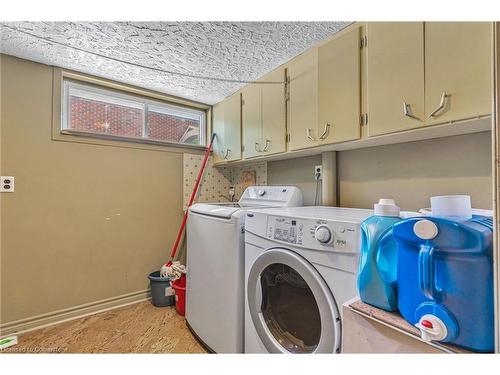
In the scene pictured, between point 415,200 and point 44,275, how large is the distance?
2787 millimetres

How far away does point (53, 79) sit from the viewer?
193 centimetres

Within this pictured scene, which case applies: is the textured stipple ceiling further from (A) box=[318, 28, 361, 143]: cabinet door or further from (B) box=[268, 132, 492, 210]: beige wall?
(B) box=[268, 132, 492, 210]: beige wall

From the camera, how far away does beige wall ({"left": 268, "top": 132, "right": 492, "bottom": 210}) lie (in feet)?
3.70

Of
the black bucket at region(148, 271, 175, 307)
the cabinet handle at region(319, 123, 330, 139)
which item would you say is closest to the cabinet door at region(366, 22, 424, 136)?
the cabinet handle at region(319, 123, 330, 139)

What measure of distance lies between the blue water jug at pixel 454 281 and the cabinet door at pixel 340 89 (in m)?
0.89

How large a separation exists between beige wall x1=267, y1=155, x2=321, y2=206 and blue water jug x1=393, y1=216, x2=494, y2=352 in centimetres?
139

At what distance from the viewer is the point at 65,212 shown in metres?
1.97

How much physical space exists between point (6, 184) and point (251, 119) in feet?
6.51

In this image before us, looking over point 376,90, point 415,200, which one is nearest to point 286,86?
point 376,90

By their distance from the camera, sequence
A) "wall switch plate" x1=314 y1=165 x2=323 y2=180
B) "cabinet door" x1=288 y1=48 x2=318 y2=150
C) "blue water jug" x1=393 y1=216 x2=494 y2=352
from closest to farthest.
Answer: "blue water jug" x1=393 y1=216 x2=494 y2=352, "cabinet door" x1=288 y1=48 x2=318 y2=150, "wall switch plate" x1=314 y1=165 x2=323 y2=180

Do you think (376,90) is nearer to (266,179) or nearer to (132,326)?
(266,179)

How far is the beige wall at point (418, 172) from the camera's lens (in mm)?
1127
